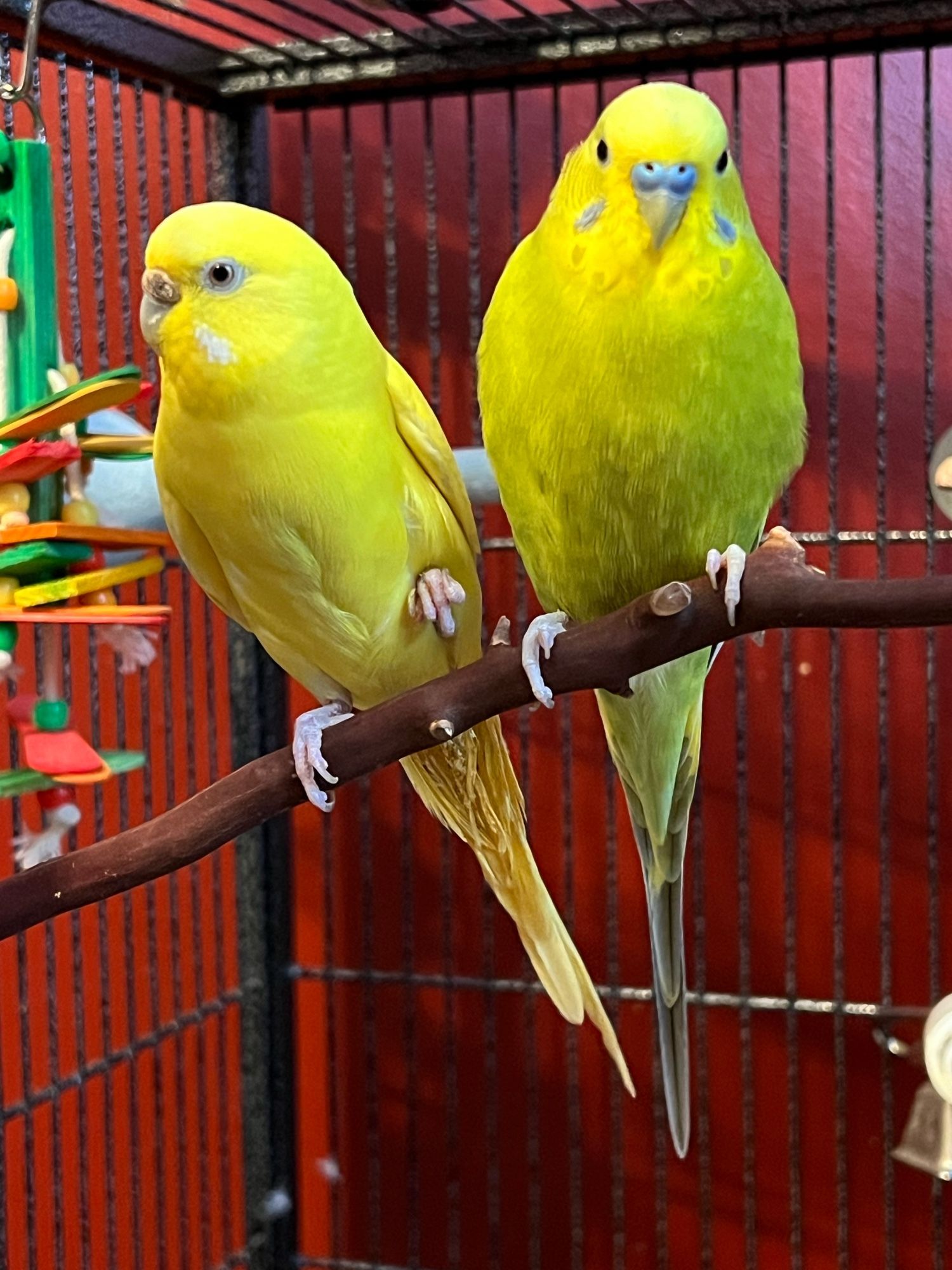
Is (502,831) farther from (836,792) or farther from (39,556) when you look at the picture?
(836,792)

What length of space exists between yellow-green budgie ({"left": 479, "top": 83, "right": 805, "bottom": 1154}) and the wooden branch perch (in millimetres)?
13

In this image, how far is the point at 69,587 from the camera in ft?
1.89

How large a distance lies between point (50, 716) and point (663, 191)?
1.32ft

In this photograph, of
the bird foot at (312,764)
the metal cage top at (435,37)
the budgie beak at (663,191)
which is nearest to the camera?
the budgie beak at (663,191)

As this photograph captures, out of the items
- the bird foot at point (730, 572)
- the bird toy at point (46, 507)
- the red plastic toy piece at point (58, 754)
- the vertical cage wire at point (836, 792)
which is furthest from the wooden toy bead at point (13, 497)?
the vertical cage wire at point (836, 792)

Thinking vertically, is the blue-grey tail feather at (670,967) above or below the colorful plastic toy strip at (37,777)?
below

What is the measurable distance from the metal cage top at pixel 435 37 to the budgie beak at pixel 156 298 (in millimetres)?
401

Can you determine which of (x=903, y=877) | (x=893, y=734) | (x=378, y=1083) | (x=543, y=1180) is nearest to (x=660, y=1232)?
(x=543, y=1180)

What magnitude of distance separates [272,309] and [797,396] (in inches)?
8.7

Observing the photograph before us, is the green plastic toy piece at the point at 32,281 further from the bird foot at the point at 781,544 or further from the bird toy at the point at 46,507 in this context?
the bird foot at the point at 781,544

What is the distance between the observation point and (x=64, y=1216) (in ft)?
3.22

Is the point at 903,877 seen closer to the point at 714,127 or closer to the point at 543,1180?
the point at 543,1180

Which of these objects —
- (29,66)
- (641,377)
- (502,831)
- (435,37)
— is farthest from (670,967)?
(435,37)

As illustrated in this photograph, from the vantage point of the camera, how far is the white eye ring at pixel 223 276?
0.45m
